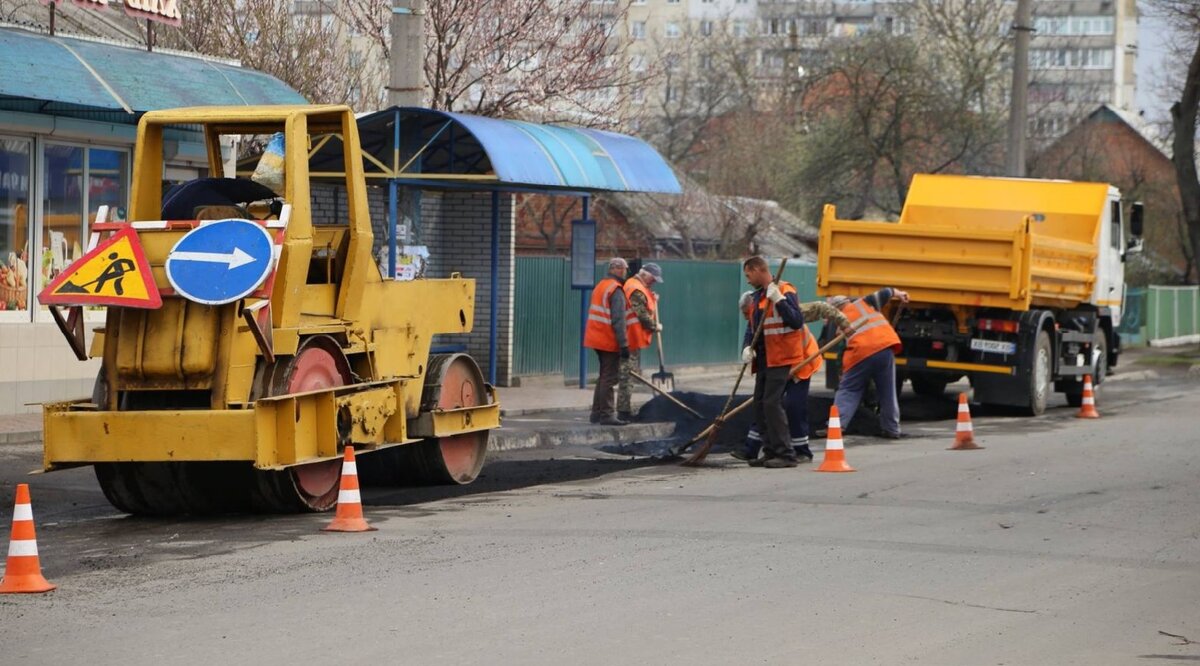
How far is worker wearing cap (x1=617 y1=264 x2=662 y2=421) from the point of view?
55.7 ft

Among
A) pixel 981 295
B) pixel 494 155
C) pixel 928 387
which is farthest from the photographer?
pixel 928 387

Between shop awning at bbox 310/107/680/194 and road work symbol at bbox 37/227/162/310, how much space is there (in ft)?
25.9

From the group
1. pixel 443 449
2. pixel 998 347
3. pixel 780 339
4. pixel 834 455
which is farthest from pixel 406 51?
pixel 998 347

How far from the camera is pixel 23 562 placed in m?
7.51

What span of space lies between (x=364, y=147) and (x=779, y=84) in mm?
37368

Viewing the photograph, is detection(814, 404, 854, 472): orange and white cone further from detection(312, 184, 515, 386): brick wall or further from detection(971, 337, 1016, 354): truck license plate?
detection(312, 184, 515, 386): brick wall

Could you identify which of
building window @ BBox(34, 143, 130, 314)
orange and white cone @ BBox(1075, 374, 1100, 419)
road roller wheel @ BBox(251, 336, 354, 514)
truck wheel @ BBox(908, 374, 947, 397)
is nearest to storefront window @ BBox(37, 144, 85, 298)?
building window @ BBox(34, 143, 130, 314)

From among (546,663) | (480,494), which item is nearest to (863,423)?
(480,494)

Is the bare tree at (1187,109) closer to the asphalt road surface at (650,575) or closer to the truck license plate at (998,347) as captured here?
the truck license plate at (998,347)

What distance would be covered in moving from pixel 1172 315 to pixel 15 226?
32.8m

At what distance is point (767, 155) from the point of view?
47.3 meters

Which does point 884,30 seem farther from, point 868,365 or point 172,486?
point 172,486

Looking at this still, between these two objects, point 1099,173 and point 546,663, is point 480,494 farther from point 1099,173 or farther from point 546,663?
point 1099,173

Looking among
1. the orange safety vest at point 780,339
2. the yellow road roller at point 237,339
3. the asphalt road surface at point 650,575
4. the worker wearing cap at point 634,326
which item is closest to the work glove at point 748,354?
the orange safety vest at point 780,339
